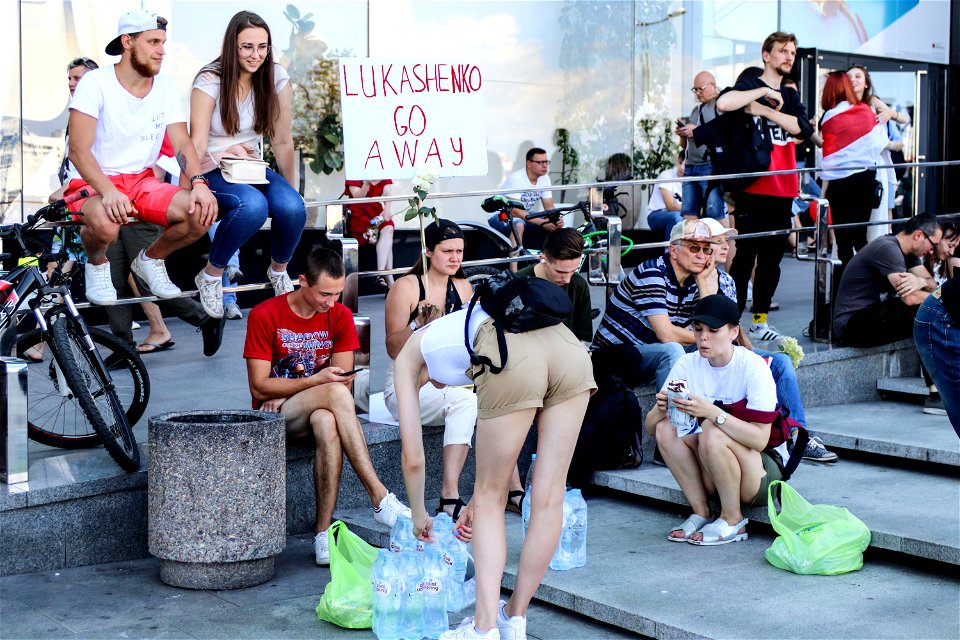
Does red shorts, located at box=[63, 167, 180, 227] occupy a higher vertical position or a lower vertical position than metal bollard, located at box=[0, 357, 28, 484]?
higher

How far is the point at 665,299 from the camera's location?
6949 millimetres

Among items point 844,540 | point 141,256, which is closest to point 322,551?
point 141,256

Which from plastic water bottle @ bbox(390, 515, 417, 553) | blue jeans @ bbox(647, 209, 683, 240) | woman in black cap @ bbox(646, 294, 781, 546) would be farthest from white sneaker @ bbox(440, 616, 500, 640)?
blue jeans @ bbox(647, 209, 683, 240)

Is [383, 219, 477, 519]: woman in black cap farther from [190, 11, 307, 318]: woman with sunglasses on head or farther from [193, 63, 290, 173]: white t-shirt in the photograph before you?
[193, 63, 290, 173]: white t-shirt

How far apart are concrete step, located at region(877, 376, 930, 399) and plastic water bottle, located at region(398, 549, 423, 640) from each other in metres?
4.55

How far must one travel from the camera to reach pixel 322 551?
18.9ft

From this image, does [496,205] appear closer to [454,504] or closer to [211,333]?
[211,333]

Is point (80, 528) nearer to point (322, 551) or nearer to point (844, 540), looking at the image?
point (322, 551)

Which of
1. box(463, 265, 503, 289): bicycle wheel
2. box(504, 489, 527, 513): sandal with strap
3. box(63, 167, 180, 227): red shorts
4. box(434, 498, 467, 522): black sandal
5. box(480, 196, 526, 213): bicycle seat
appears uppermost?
box(480, 196, 526, 213): bicycle seat

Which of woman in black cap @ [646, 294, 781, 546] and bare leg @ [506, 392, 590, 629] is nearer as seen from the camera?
bare leg @ [506, 392, 590, 629]

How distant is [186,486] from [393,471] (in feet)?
4.54

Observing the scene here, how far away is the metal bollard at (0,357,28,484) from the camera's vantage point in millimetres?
5434

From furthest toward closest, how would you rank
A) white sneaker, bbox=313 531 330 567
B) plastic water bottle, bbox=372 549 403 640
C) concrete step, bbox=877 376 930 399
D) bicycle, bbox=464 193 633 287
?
concrete step, bbox=877 376 930 399, bicycle, bbox=464 193 633 287, white sneaker, bbox=313 531 330 567, plastic water bottle, bbox=372 549 403 640

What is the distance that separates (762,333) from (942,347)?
294 centimetres
